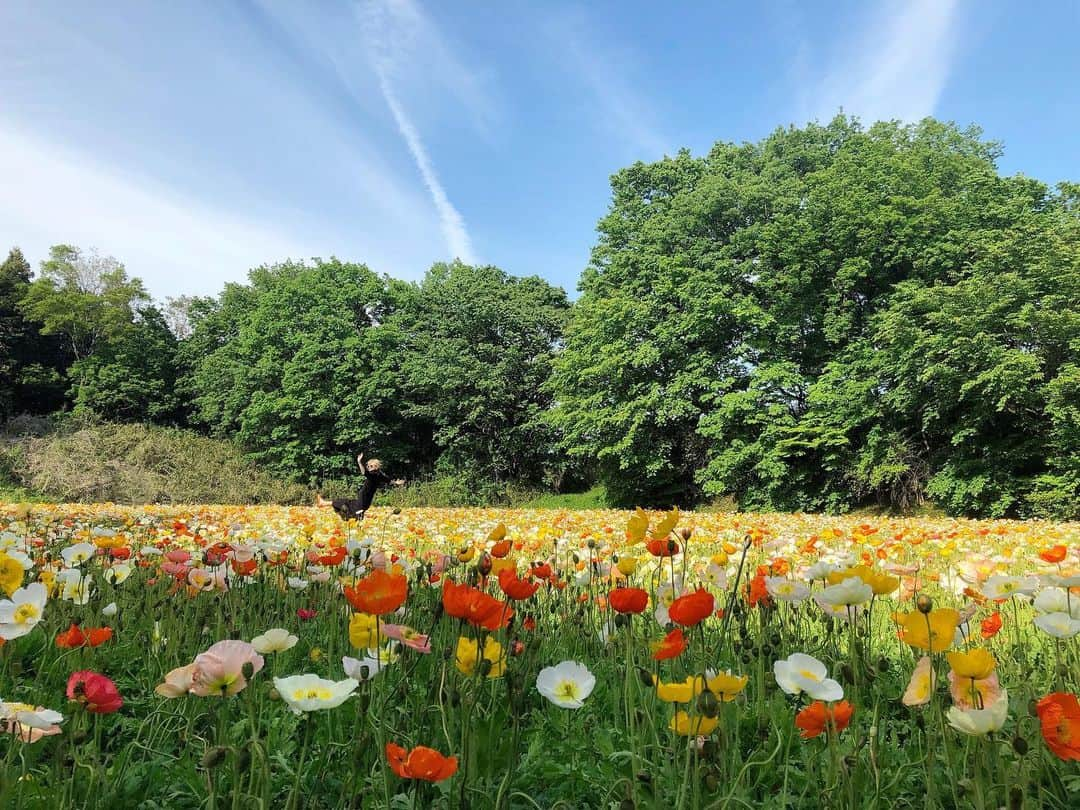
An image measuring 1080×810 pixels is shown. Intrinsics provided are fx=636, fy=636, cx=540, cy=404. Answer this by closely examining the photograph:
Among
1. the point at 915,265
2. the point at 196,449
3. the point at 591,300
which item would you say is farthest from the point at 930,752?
the point at 196,449

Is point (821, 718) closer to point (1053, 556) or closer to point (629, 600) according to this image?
point (629, 600)

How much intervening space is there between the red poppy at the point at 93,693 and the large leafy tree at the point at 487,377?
24527mm

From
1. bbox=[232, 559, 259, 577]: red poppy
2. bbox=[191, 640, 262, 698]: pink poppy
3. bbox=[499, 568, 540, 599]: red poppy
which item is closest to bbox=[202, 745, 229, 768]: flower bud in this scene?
bbox=[191, 640, 262, 698]: pink poppy

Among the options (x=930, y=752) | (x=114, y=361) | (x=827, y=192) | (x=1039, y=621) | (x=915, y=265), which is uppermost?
(x=827, y=192)

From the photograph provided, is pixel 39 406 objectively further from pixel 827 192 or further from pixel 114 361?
pixel 827 192

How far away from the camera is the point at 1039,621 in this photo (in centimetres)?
141

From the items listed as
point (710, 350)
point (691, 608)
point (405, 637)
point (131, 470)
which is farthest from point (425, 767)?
point (131, 470)

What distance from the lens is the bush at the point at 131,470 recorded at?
19.9 meters

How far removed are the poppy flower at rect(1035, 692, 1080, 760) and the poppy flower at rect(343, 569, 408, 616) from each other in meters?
1.13

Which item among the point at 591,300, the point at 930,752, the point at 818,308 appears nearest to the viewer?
the point at 930,752

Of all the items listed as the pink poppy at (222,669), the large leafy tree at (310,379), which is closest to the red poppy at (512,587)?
the pink poppy at (222,669)

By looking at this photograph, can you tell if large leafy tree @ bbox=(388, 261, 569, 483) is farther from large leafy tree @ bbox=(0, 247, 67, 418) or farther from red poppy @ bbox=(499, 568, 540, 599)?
red poppy @ bbox=(499, 568, 540, 599)

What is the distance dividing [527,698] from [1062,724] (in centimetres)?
118

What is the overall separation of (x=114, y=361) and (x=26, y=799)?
37.7 meters
